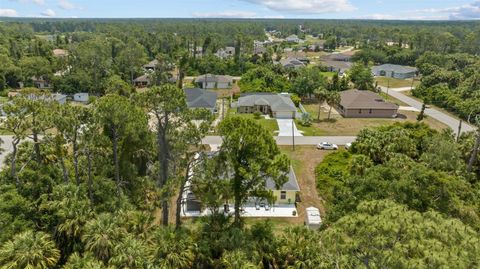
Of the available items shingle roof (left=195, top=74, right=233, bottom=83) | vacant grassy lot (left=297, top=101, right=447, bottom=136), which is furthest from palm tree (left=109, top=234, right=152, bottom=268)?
shingle roof (left=195, top=74, right=233, bottom=83)

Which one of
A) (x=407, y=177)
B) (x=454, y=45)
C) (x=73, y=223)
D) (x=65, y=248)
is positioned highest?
(x=454, y=45)

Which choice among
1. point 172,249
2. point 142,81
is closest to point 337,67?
point 142,81

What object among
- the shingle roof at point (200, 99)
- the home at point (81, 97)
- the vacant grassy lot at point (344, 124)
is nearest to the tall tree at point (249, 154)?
the vacant grassy lot at point (344, 124)

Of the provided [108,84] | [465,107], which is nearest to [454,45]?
[465,107]

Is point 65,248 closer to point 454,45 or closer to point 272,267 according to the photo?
point 272,267

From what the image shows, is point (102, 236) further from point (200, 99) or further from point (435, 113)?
point (435, 113)

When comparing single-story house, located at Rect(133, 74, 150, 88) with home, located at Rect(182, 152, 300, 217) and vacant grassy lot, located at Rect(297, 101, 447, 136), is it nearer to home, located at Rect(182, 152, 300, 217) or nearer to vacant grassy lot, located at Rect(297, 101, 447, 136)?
vacant grassy lot, located at Rect(297, 101, 447, 136)

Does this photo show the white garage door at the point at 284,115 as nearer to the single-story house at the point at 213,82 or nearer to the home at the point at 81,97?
the single-story house at the point at 213,82
